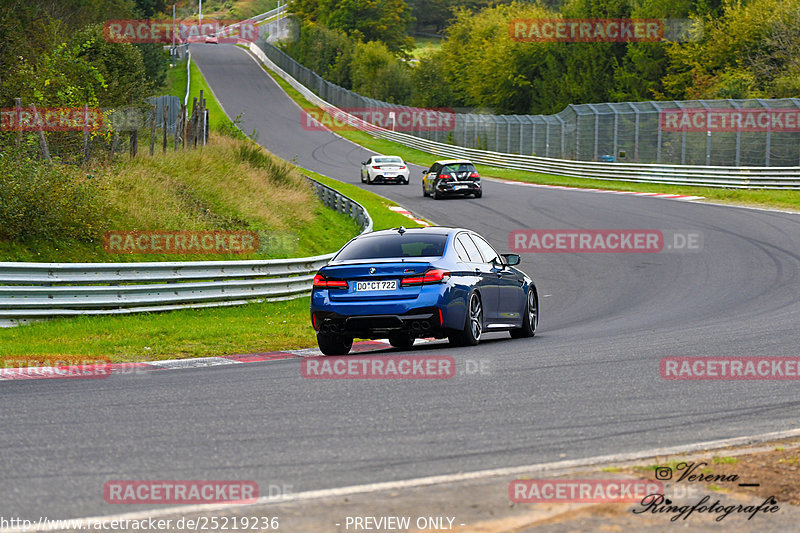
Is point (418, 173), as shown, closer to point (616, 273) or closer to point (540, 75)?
point (616, 273)

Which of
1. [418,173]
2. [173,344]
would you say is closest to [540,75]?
[418,173]

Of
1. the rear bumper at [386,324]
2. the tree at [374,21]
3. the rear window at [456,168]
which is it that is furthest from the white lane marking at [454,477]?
the tree at [374,21]

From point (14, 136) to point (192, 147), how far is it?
862cm

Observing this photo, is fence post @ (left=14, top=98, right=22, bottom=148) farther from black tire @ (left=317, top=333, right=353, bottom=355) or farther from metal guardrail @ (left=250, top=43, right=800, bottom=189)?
Answer: metal guardrail @ (left=250, top=43, right=800, bottom=189)

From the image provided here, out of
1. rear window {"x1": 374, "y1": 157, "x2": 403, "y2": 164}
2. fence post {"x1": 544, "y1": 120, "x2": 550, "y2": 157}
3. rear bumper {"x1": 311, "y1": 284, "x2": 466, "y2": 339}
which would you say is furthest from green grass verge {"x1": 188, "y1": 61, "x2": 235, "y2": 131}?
rear bumper {"x1": 311, "y1": 284, "x2": 466, "y2": 339}

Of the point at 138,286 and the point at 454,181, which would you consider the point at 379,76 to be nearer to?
the point at 454,181

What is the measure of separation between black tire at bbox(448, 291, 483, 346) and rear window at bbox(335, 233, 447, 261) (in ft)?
2.41

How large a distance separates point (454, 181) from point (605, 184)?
29.0 ft

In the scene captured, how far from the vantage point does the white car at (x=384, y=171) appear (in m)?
47.1

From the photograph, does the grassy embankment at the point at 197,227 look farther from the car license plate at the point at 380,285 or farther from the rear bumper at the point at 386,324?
the car license plate at the point at 380,285

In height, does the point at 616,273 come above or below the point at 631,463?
below

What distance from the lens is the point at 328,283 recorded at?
39.7ft

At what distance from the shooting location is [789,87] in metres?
49.6

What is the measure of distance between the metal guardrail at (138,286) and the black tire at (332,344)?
15.7 ft
